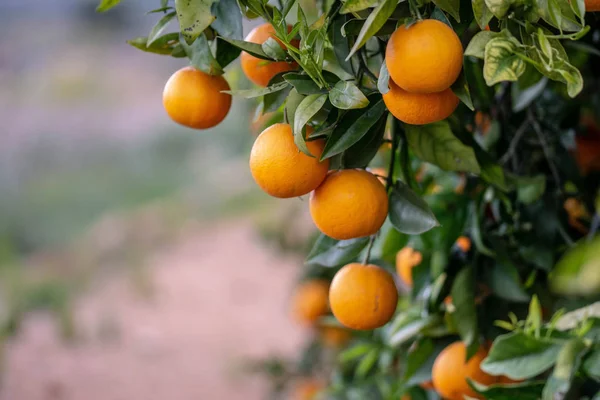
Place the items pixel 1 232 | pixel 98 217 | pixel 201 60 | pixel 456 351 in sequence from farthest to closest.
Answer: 1. pixel 98 217
2. pixel 1 232
3. pixel 456 351
4. pixel 201 60

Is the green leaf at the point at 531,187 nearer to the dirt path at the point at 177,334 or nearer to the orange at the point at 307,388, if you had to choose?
the orange at the point at 307,388

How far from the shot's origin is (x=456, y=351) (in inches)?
29.8

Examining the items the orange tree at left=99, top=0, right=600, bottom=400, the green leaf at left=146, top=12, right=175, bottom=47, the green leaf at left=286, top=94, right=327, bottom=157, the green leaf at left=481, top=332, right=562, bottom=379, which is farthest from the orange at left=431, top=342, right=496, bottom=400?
the green leaf at left=146, top=12, right=175, bottom=47

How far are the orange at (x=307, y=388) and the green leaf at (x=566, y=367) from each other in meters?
1.21

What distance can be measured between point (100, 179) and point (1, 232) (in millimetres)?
503

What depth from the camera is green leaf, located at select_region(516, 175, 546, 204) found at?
0.77 m

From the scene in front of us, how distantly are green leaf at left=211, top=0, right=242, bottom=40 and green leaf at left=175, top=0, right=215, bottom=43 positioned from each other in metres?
0.04

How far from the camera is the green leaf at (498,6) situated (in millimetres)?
452

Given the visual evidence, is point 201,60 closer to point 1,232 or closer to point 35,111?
point 1,232

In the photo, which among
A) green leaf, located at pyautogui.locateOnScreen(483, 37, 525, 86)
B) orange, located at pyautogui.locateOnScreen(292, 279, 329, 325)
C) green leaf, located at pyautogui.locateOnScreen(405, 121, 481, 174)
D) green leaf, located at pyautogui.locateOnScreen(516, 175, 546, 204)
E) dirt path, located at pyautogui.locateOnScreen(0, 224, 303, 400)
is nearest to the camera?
green leaf, located at pyautogui.locateOnScreen(483, 37, 525, 86)

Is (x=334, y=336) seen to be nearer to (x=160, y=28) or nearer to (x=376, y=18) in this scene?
(x=160, y=28)

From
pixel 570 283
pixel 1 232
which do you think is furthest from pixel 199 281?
pixel 570 283

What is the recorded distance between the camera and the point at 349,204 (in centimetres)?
54

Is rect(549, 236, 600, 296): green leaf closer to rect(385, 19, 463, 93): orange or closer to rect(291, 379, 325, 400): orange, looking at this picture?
rect(385, 19, 463, 93): orange
